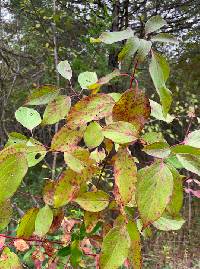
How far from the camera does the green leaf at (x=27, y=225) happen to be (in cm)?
66

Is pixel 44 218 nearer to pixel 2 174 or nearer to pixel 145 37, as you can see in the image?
pixel 2 174

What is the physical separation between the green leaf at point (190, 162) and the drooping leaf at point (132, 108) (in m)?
0.09

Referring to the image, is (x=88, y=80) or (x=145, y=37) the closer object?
(x=145, y=37)

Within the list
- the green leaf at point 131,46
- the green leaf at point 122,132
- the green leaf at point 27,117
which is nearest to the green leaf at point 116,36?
the green leaf at point 131,46

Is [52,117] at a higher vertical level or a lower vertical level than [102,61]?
higher

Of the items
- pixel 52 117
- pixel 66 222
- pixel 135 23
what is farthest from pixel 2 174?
pixel 135 23

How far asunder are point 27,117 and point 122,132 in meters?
0.24

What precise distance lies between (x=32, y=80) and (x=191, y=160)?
461 cm

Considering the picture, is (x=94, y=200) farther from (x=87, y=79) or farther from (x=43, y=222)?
(x=87, y=79)

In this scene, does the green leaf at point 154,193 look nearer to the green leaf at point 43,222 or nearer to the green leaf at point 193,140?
the green leaf at point 193,140

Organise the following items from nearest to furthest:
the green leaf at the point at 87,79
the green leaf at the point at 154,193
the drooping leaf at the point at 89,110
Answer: the green leaf at the point at 154,193
the drooping leaf at the point at 89,110
the green leaf at the point at 87,79

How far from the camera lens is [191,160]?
510 millimetres

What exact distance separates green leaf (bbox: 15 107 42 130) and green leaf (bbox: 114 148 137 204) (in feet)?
0.73

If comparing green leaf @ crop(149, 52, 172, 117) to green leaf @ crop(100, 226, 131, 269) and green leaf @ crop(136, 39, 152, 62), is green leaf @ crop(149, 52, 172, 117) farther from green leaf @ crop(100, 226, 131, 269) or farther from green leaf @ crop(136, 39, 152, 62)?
green leaf @ crop(100, 226, 131, 269)
